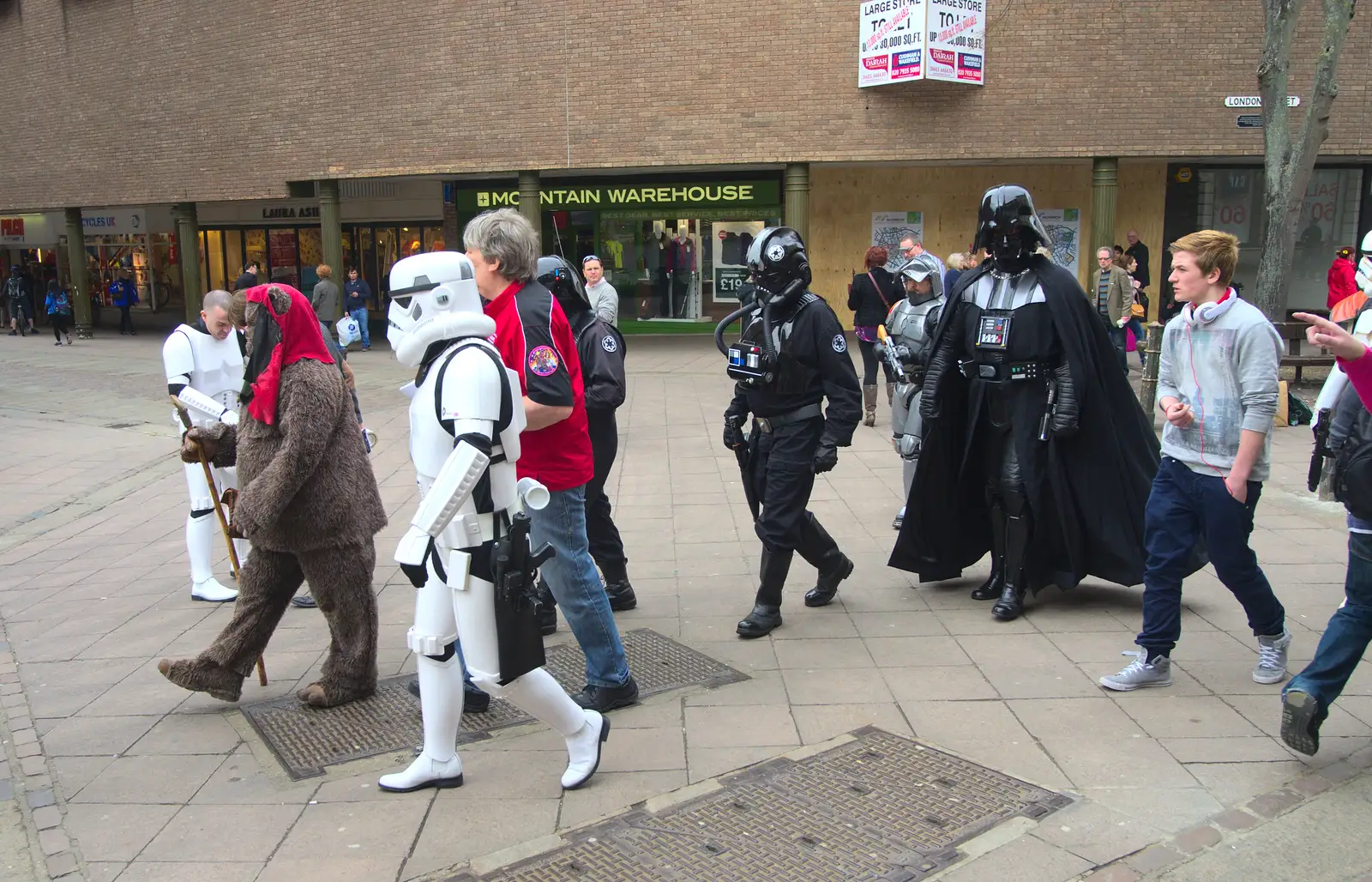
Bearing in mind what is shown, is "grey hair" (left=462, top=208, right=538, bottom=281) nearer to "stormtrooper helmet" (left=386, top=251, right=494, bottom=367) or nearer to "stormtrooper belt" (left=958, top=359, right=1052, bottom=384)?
"stormtrooper helmet" (left=386, top=251, right=494, bottom=367)

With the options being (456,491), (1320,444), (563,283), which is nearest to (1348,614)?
(1320,444)

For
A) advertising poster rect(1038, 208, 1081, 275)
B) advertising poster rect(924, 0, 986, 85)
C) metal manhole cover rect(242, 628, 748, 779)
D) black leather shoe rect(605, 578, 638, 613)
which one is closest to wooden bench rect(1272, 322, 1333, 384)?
advertising poster rect(924, 0, 986, 85)

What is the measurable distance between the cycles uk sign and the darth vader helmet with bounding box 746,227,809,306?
13.6m

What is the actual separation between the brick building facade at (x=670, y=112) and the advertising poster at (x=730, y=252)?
119 mm

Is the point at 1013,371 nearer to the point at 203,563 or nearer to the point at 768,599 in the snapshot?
the point at 768,599

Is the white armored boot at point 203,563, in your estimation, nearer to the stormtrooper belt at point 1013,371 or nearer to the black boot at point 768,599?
the black boot at point 768,599

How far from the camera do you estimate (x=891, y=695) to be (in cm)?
479

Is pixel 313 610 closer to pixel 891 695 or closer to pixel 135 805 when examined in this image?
pixel 135 805

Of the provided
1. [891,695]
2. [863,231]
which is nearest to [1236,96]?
[863,231]

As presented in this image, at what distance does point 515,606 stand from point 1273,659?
3.31 metres

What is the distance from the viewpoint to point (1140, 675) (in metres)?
4.77

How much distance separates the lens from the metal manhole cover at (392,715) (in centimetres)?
439

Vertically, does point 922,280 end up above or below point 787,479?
above

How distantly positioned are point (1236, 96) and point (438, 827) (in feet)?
62.5
